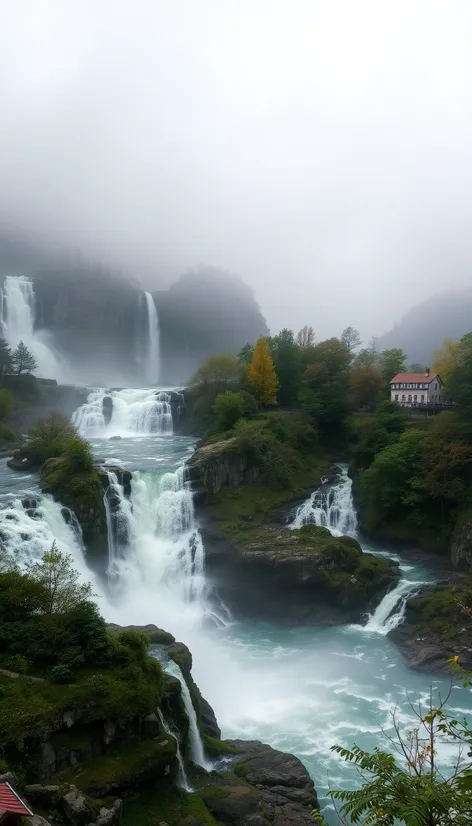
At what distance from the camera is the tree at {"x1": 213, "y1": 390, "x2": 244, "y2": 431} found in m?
44.0

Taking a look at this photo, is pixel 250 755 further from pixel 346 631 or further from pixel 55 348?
pixel 55 348

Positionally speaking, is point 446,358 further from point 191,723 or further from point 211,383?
point 191,723

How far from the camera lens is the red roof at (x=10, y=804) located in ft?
27.0

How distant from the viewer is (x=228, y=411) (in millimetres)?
44125

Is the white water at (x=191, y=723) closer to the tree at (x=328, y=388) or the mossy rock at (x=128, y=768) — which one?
the mossy rock at (x=128, y=768)

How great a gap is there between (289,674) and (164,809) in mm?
11065

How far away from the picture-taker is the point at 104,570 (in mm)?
29516

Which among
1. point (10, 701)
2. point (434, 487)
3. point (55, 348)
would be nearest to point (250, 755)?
point (10, 701)

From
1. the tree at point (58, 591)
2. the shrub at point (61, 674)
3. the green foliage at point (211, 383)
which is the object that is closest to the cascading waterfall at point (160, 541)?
the tree at point (58, 591)

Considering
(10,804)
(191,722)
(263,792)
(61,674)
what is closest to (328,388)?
(191,722)

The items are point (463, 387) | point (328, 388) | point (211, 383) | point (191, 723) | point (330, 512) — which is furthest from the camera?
point (211, 383)

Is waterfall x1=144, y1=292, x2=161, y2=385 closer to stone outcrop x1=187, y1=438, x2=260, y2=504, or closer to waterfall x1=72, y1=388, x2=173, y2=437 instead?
waterfall x1=72, y1=388, x2=173, y2=437

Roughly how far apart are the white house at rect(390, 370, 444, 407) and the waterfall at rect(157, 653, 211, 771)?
116ft

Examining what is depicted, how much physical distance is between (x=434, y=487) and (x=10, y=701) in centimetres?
2600
